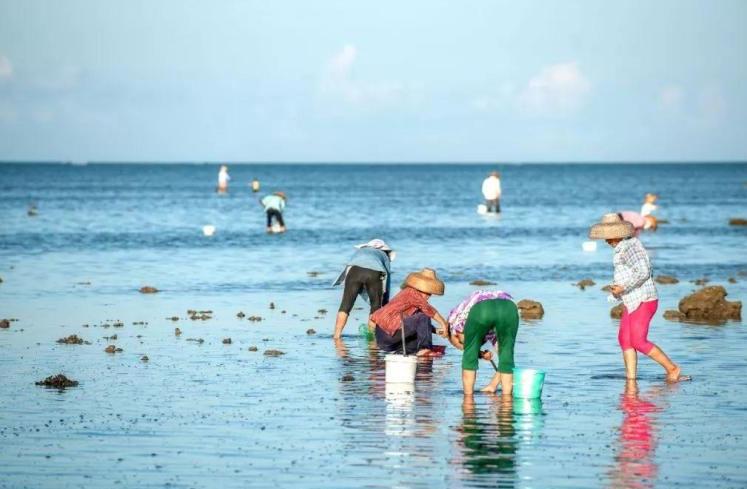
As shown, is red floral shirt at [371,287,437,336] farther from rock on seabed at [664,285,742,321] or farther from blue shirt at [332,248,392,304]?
rock on seabed at [664,285,742,321]

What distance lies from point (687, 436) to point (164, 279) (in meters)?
20.6

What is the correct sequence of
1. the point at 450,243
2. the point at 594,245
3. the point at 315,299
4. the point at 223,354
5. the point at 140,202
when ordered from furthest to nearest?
the point at 140,202 < the point at 450,243 < the point at 594,245 < the point at 315,299 < the point at 223,354

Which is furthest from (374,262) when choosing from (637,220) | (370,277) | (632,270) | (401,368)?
(637,220)

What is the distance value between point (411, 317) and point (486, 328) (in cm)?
284

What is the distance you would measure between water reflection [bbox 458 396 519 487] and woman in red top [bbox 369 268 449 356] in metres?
1.94

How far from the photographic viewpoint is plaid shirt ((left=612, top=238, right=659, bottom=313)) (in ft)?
50.5

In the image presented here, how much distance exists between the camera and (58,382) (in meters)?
15.4

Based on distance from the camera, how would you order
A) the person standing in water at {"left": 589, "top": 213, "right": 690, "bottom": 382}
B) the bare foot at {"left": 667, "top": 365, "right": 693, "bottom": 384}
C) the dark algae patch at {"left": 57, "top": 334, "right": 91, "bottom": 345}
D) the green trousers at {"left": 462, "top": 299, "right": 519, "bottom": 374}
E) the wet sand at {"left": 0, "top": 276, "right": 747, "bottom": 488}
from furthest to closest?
the dark algae patch at {"left": 57, "top": 334, "right": 91, "bottom": 345} → the bare foot at {"left": 667, "top": 365, "right": 693, "bottom": 384} → the person standing in water at {"left": 589, "top": 213, "right": 690, "bottom": 382} → the green trousers at {"left": 462, "top": 299, "right": 519, "bottom": 374} → the wet sand at {"left": 0, "top": 276, "right": 747, "bottom": 488}

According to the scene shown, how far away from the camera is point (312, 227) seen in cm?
5766

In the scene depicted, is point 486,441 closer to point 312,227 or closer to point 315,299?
point 315,299

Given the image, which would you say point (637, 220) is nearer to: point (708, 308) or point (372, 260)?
point (708, 308)

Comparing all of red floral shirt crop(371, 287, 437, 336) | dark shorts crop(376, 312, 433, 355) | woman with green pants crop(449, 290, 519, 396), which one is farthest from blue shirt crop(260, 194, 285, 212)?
woman with green pants crop(449, 290, 519, 396)

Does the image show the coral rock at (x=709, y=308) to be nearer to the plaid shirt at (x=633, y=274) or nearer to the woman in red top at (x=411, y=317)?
the woman in red top at (x=411, y=317)

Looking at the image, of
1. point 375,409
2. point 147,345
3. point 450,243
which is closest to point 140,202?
point 450,243
